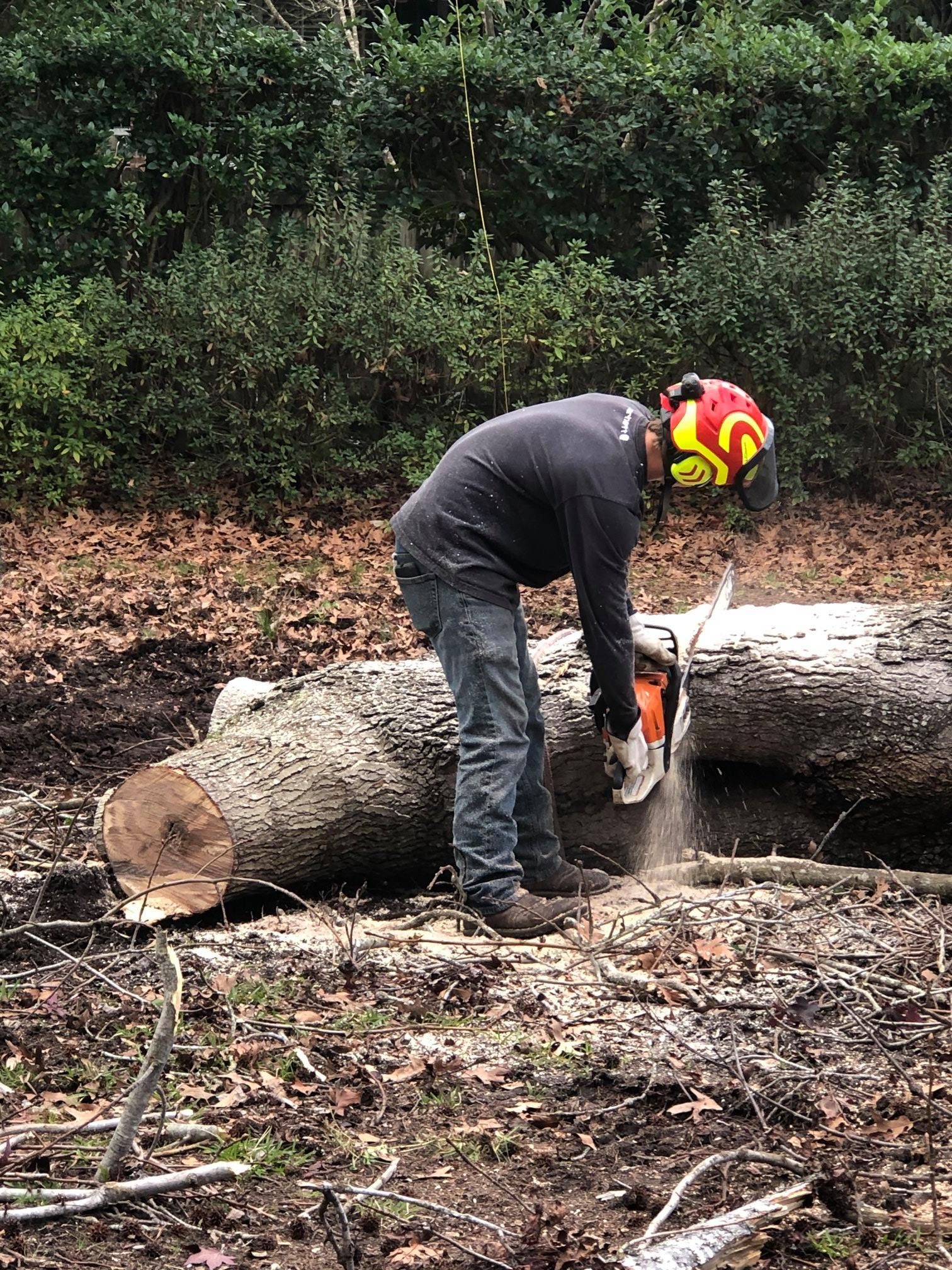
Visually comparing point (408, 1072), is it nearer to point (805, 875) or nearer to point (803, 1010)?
point (803, 1010)

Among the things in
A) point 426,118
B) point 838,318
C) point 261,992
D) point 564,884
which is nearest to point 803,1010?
point 564,884

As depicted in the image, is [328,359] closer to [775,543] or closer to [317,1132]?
[775,543]

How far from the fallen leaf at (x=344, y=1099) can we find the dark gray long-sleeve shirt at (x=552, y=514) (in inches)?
62.3

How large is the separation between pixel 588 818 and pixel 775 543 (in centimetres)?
561

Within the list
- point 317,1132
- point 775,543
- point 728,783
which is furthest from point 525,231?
point 317,1132

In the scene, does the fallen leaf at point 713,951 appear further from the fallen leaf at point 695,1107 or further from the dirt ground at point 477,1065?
the fallen leaf at point 695,1107

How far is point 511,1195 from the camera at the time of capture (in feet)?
10.0

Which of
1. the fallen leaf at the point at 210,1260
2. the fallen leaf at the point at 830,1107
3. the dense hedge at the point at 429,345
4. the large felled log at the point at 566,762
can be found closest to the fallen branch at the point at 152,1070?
the fallen leaf at the point at 210,1260

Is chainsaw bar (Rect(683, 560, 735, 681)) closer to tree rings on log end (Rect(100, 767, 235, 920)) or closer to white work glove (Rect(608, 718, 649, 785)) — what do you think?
white work glove (Rect(608, 718, 649, 785))

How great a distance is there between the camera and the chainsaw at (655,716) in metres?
4.80

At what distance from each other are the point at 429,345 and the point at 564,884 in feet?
20.9

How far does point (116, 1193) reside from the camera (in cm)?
288

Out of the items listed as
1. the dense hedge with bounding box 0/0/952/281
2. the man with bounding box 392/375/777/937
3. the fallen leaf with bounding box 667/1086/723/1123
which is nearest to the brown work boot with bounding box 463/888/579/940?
the man with bounding box 392/375/777/937

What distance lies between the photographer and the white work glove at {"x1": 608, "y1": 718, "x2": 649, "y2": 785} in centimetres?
470
